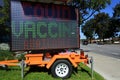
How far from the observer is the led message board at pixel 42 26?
434 inches

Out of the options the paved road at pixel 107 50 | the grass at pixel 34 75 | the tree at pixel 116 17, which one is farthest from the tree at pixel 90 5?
the tree at pixel 116 17

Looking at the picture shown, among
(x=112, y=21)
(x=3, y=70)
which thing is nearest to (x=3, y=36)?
(x=3, y=70)

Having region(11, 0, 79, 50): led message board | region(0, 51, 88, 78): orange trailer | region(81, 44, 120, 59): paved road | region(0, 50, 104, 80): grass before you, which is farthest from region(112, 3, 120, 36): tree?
region(0, 51, 88, 78): orange trailer

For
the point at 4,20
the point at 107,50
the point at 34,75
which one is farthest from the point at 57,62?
the point at 107,50

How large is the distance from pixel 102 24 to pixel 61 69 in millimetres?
87397

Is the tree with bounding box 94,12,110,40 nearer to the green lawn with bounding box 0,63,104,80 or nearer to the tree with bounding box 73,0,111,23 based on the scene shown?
the tree with bounding box 73,0,111,23

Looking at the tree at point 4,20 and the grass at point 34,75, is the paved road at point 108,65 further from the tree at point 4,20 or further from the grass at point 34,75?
the tree at point 4,20

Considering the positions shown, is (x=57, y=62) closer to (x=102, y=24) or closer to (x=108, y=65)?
(x=108, y=65)

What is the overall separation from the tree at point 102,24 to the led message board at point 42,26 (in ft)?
279

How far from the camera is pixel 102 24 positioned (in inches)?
3819

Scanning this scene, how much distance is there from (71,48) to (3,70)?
9.62 feet

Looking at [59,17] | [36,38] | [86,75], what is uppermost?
[59,17]

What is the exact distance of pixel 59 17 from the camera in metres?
11.7

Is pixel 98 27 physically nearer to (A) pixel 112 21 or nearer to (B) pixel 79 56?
(A) pixel 112 21
